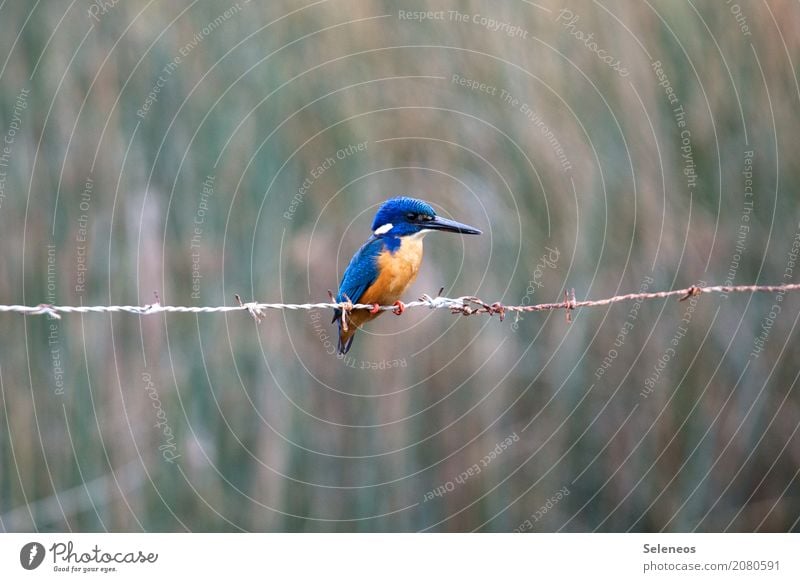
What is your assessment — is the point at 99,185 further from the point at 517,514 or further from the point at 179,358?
the point at 517,514

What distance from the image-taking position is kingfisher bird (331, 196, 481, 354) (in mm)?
3811

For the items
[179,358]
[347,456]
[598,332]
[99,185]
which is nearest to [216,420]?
[179,358]

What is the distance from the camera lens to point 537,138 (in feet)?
16.4

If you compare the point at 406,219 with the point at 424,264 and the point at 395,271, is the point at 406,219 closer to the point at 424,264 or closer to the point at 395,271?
the point at 395,271

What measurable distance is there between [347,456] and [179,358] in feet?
3.33

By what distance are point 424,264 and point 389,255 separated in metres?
→ 1.23
